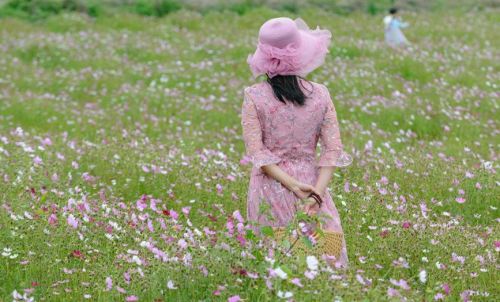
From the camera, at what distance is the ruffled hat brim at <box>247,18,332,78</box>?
4602 millimetres

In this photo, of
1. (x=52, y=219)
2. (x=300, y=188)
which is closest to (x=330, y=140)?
(x=300, y=188)

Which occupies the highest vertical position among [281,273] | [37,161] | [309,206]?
Result: [281,273]

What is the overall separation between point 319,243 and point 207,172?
313 centimetres

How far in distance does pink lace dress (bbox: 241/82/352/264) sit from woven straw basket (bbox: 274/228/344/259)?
70 millimetres

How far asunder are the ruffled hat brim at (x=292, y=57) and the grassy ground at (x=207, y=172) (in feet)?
3.09

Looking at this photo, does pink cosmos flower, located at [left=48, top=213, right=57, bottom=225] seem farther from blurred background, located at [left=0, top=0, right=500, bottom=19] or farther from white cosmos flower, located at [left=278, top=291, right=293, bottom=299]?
blurred background, located at [left=0, top=0, right=500, bottom=19]

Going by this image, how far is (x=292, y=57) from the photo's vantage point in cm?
461

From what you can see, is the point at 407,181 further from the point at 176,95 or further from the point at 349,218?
the point at 176,95

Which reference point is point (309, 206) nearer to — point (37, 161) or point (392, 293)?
point (392, 293)

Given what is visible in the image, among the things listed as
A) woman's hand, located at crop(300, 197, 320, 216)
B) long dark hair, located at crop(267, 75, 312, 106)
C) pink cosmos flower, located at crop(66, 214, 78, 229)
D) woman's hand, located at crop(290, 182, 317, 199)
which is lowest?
pink cosmos flower, located at crop(66, 214, 78, 229)

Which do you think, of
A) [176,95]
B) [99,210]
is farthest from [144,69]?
[99,210]

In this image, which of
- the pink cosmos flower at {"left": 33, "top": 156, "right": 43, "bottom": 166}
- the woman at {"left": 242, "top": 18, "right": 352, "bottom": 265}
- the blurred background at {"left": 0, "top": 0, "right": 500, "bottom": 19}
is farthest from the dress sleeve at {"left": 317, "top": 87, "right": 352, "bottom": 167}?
the blurred background at {"left": 0, "top": 0, "right": 500, "bottom": 19}

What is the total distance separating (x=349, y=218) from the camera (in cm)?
612

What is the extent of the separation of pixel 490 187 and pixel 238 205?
2.23 metres
